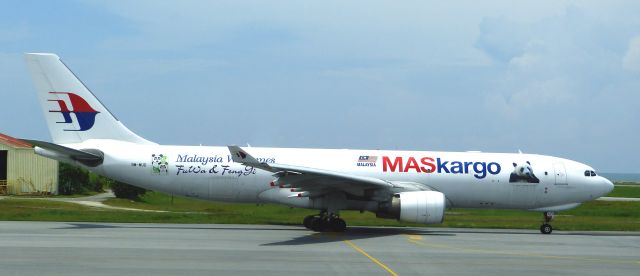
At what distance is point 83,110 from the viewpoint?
83.7 ft

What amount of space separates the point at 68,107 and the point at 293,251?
11.3 m

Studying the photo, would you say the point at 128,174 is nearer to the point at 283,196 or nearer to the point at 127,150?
the point at 127,150

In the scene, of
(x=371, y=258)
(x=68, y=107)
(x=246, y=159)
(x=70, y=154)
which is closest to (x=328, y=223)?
(x=246, y=159)

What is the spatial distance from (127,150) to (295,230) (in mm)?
6095

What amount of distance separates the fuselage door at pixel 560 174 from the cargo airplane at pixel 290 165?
1.3 inches

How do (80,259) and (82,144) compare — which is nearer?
(80,259)

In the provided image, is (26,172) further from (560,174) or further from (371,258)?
(371,258)

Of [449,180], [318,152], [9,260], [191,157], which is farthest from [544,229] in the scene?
[9,260]

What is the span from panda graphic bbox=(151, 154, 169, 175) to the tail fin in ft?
4.36

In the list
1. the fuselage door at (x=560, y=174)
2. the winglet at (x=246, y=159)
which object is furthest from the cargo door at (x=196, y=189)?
the fuselage door at (x=560, y=174)

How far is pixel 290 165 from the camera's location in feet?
81.5

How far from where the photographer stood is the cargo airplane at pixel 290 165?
80.8 ft

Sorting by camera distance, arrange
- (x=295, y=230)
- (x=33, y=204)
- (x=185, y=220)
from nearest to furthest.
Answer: (x=295, y=230)
(x=185, y=220)
(x=33, y=204)

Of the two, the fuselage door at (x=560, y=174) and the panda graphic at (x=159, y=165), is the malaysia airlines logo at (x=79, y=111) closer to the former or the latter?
the panda graphic at (x=159, y=165)
